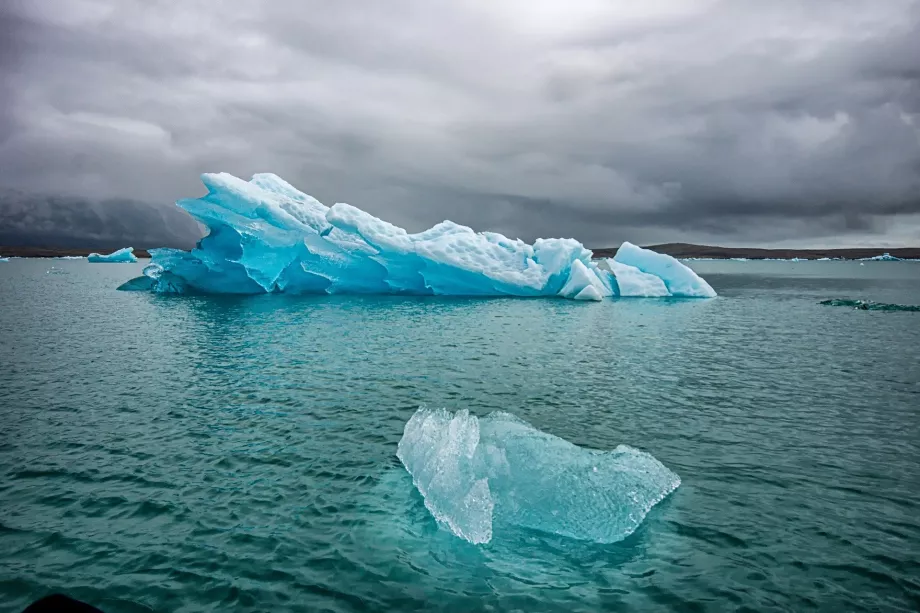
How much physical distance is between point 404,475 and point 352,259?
103ft

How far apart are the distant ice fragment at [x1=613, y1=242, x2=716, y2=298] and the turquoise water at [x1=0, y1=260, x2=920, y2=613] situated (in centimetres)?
2337

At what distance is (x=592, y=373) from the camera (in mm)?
16625

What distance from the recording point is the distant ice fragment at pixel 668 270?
43406mm

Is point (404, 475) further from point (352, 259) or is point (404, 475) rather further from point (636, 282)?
point (636, 282)

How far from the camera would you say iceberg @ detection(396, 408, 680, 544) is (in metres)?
6.78

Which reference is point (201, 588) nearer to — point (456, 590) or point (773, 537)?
point (456, 590)

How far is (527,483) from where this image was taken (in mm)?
7473

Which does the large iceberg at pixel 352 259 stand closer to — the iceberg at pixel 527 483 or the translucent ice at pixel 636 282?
the translucent ice at pixel 636 282

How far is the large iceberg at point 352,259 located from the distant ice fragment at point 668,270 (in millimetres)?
87

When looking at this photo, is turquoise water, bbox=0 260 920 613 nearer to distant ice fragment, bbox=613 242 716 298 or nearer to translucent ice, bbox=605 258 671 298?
translucent ice, bbox=605 258 671 298

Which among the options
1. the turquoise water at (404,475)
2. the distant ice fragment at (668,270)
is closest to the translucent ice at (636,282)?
the distant ice fragment at (668,270)

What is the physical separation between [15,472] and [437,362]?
11.4 meters

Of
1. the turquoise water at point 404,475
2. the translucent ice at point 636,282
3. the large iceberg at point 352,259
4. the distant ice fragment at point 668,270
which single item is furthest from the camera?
the translucent ice at point 636,282

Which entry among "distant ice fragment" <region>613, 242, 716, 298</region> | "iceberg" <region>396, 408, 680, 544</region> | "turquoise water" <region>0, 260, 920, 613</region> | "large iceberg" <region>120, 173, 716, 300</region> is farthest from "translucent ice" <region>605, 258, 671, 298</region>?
"iceberg" <region>396, 408, 680, 544</region>
